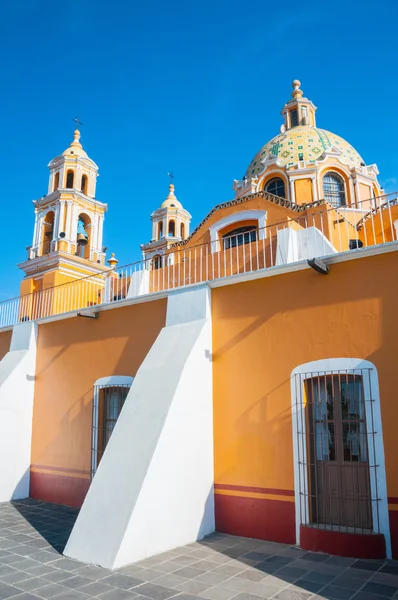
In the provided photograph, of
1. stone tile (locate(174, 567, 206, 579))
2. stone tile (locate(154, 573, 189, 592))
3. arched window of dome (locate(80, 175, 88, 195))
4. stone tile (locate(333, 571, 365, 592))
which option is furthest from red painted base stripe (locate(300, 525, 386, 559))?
arched window of dome (locate(80, 175, 88, 195))

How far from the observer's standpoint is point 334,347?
20.0 feet

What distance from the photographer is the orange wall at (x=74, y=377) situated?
8.41 meters

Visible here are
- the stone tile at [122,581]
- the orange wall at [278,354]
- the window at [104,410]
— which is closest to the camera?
the stone tile at [122,581]

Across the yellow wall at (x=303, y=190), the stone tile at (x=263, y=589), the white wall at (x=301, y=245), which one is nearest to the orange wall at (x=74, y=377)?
the white wall at (x=301, y=245)

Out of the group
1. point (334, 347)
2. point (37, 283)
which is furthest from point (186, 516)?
point (37, 283)

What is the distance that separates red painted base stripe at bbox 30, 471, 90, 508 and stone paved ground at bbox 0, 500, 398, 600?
2.39m

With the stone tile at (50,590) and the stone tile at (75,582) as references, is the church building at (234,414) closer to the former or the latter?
Result: the stone tile at (75,582)

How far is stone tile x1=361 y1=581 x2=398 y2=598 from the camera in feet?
14.2

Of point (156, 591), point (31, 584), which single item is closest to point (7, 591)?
point (31, 584)

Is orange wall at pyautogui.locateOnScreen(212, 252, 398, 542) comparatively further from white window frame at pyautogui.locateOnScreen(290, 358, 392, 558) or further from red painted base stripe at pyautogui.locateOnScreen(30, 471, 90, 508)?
red painted base stripe at pyautogui.locateOnScreen(30, 471, 90, 508)

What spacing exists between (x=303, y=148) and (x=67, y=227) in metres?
12.1

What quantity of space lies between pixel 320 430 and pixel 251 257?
4.03 metres

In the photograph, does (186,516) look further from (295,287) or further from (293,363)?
(295,287)

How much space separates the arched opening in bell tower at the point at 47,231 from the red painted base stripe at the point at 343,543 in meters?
20.8
